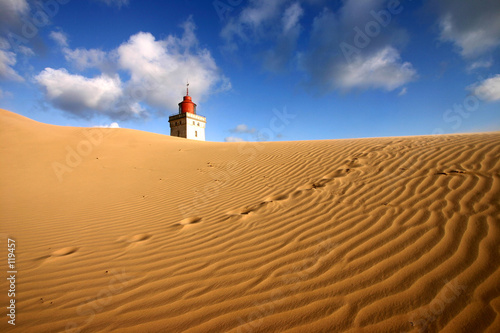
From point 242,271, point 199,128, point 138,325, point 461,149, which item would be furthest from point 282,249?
point 199,128

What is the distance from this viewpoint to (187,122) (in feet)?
95.8

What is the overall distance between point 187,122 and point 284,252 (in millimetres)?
29354

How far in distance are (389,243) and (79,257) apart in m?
3.79

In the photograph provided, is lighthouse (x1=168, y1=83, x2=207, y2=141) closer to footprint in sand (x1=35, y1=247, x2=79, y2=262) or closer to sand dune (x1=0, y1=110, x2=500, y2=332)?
sand dune (x1=0, y1=110, x2=500, y2=332)

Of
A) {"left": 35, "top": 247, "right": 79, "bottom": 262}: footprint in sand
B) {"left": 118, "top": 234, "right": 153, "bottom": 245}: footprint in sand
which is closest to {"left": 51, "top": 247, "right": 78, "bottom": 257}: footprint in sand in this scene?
{"left": 35, "top": 247, "right": 79, "bottom": 262}: footprint in sand

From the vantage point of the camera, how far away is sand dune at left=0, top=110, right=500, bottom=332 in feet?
5.15

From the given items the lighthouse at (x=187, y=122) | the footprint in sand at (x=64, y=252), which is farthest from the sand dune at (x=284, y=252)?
the lighthouse at (x=187, y=122)

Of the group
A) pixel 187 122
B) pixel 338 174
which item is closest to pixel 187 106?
pixel 187 122

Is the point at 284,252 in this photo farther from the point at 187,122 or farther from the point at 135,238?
the point at 187,122

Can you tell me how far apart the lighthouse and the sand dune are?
2509 centimetres

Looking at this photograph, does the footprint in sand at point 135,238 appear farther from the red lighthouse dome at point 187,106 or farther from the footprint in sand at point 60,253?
the red lighthouse dome at point 187,106

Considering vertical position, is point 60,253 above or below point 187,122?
below

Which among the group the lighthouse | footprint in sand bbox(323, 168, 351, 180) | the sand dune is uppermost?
the lighthouse

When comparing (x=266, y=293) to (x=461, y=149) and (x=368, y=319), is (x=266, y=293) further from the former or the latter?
(x=461, y=149)
